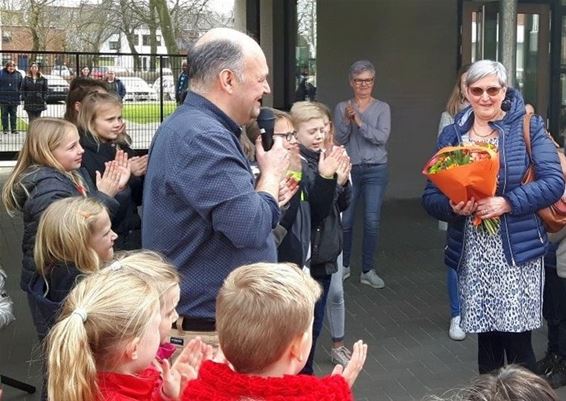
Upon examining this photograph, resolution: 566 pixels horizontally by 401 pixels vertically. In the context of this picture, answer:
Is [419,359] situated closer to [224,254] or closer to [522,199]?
[522,199]

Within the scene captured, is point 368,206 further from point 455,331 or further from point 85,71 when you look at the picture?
point 85,71

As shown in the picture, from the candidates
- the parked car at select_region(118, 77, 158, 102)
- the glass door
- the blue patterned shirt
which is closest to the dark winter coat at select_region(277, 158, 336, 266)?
the blue patterned shirt

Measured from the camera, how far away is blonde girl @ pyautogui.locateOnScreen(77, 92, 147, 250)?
200 inches

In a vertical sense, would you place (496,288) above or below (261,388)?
below

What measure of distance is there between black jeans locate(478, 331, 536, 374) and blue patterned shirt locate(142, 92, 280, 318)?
5.76 ft

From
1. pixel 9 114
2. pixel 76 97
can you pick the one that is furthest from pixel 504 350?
pixel 9 114

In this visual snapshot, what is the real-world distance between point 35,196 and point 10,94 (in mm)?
10137

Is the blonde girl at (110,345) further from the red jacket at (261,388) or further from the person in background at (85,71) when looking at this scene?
the person in background at (85,71)

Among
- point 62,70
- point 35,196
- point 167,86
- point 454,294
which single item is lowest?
point 454,294

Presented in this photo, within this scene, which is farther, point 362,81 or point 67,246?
point 362,81

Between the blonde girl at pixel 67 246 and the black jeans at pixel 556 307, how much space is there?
8.68 ft

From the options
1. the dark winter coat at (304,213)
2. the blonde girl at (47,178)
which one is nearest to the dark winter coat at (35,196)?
the blonde girl at (47,178)

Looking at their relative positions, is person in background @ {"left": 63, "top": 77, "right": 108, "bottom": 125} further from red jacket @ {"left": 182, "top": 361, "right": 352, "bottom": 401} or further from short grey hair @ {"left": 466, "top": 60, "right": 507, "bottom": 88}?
red jacket @ {"left": 182, "top": 361, "right": 352, "bottom": 401}

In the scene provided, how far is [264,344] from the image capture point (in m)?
2.19
